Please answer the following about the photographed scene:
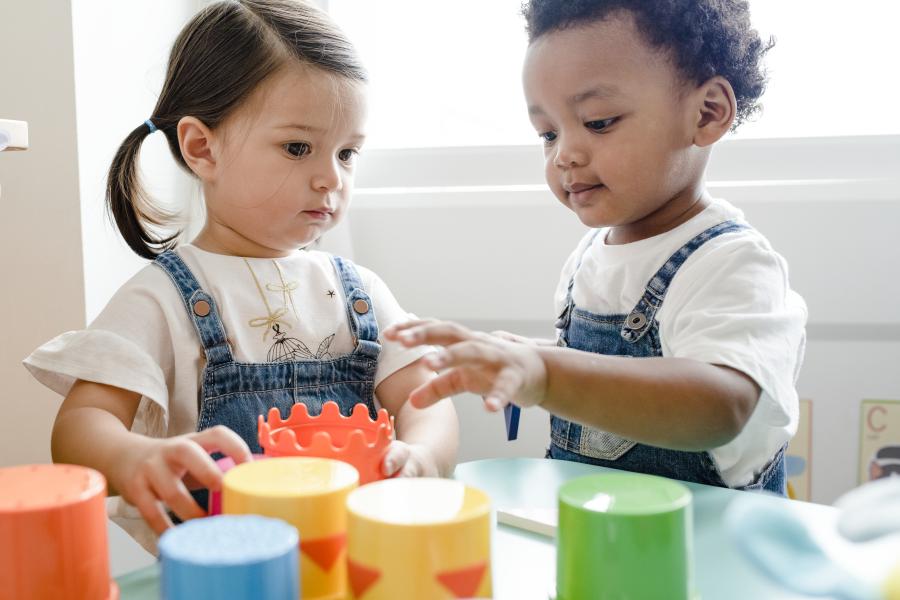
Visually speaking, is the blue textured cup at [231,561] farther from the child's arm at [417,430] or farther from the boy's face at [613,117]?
the boy's face at [613,117]

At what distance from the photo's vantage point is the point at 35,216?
3.28ft

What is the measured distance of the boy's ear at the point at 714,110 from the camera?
822 mm

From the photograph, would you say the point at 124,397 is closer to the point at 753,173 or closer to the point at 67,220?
the point at 67,220

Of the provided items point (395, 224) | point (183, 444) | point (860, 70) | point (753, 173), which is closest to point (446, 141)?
point (395, 224)

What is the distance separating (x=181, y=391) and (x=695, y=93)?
55cm

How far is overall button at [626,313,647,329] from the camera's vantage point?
80cm

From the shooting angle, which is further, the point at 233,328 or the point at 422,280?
the point at 422,280

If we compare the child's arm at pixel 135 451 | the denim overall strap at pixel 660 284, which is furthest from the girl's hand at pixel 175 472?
the denim overall strap at pixel 660 284

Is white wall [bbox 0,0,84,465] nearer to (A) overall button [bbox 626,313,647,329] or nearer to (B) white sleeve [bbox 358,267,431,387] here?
(B) white sleeve [bbox 358,267,431,387]

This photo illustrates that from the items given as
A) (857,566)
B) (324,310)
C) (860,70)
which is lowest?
(857,566)

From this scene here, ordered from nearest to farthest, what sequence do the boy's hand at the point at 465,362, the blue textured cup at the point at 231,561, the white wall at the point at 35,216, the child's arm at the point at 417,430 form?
the blue textured cup at the point at 231,561 < the boy's hand at the point at 465,362 < the child's arm at the point at 417,430 < the white wall at the point at 35,216

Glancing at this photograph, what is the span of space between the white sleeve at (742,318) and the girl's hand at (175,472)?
361mm

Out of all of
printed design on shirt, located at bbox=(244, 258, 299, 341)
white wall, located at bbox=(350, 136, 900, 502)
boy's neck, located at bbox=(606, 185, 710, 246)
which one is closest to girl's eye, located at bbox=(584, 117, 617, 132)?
boy's neck, located at bbox=(606, 185, 710, 246)

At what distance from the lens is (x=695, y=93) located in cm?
82
